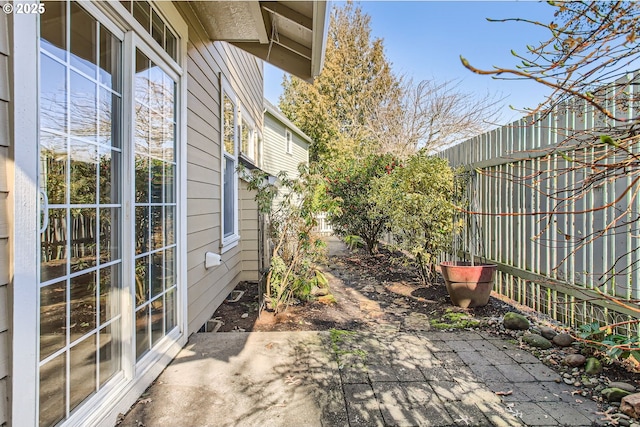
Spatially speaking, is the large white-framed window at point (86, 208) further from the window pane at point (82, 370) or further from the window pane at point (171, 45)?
the window pane at point (171, 45)

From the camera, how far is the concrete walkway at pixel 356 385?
82.3 inches

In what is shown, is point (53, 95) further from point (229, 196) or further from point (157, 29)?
point (229, 196)

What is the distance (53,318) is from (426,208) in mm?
4311

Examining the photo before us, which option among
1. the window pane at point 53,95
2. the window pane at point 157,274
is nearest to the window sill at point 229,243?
the window pane at point 157,274

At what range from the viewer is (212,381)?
2.51 metres

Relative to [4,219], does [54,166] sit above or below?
above

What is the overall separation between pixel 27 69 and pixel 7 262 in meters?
0.73

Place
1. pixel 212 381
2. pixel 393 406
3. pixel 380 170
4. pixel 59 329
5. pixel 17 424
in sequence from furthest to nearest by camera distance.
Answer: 1. pixel 380 170
2. pixel 212 381
3. pixel 393 406
4. pixel 59 329
5. pixel 17 424

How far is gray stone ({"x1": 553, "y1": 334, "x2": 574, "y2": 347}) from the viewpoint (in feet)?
10.0

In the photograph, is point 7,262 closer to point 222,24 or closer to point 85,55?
point 85,55

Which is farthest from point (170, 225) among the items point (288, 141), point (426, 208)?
point (288, 141)

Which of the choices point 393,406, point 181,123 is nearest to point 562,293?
point 393,406

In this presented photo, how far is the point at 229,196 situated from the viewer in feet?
17.0

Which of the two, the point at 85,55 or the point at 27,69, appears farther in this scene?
the point at 85,55
